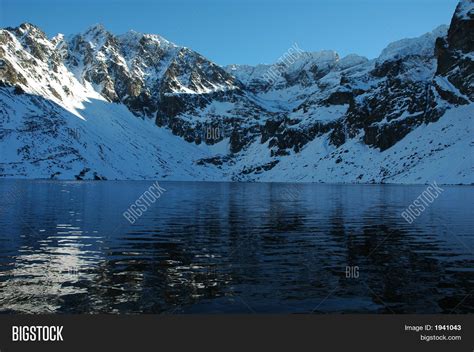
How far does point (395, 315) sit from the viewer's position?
1894cm

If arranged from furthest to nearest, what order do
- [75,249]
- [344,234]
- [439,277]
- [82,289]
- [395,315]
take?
[344,234] < [75,249] < [439,277] < [82,289] < [395,315]

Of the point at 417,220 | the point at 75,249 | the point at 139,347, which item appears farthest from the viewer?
the point at 417,220

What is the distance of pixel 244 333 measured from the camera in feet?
56.0

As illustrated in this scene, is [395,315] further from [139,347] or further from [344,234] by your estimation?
[344,234]

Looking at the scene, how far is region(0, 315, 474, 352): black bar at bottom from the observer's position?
53.6 feet

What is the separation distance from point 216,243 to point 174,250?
15.0 feet

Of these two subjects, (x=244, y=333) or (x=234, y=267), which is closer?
(x=244, y=333)

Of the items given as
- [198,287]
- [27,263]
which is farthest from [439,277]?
[27,263]

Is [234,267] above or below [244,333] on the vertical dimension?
above

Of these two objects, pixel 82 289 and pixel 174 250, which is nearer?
pixel 82 289

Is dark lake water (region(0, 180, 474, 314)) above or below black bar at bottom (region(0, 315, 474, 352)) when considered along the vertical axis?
above

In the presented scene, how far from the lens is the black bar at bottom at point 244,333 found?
53.6ft

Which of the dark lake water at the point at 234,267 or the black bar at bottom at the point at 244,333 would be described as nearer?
the black bar at bottom at the point at 244,333

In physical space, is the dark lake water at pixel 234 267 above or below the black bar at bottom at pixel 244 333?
above
